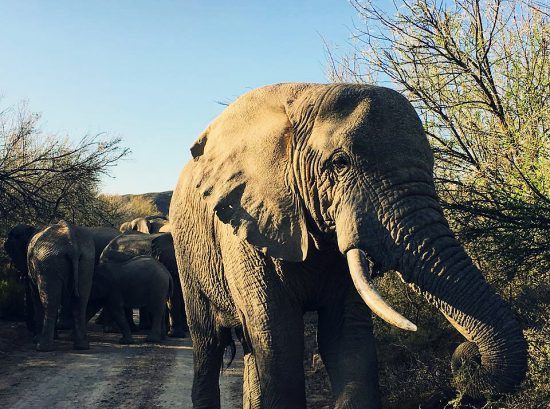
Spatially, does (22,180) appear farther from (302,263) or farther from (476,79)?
(302,263)

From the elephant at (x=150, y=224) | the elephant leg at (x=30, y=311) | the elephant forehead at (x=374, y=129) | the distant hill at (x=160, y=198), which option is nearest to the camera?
the elephant forehead at (x=374, y=129)

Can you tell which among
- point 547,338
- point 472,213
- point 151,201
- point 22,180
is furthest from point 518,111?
point 151,201

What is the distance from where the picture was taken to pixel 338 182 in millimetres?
3891

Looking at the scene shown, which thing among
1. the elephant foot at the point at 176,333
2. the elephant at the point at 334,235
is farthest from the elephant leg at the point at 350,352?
the elephant foot at the point at 176,333

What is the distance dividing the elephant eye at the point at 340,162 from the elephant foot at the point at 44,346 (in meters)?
8.74

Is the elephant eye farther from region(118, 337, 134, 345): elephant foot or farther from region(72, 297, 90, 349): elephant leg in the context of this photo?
region(118, 337, 134, 345): elephant foot

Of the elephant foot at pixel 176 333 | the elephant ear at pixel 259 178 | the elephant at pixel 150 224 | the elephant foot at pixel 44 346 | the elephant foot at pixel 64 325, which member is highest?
the elephant at pixel 150 224

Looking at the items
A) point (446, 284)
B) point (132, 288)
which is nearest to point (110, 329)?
point (132, 288)

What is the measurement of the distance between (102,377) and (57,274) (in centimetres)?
343

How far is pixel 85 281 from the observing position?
12.4 meters

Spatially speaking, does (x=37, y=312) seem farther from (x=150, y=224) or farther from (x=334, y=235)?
(x=334, y=235)

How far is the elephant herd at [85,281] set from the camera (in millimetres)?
11945

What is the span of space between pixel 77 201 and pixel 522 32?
13524 mm

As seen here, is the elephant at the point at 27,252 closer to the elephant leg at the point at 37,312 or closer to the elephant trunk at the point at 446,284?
the elephant leg at the point at 37,312
